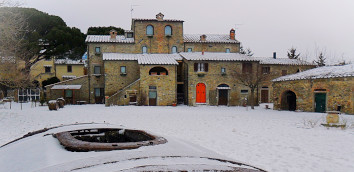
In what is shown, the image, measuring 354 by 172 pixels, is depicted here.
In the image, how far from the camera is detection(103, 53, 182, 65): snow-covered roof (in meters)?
24.8

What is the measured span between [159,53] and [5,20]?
19417 millimetres

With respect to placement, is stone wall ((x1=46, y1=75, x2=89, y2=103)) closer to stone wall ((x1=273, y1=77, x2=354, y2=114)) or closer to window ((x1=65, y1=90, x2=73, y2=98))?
window ((x1=65, y1=90, x2=73, y2=98))

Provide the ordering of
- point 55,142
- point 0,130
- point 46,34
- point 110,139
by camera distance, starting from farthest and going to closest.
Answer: point 46,34 < point 0,130 < point 110,139 < point 55,142

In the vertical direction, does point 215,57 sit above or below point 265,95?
above

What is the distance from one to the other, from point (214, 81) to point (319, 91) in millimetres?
10556

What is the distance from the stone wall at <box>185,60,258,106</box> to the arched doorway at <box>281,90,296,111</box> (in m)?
5.49

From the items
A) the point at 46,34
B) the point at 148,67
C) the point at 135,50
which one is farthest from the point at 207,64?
the point at 46,34

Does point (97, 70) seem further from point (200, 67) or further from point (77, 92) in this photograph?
point (200, 67)

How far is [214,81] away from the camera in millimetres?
25719

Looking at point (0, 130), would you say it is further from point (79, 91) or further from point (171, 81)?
point (79, 91)

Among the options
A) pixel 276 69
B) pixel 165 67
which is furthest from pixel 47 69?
pixel 276 69

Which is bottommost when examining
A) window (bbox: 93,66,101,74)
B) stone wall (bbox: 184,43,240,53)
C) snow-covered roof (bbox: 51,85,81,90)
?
snow-covered roof (bbox: 51,85,81,90)

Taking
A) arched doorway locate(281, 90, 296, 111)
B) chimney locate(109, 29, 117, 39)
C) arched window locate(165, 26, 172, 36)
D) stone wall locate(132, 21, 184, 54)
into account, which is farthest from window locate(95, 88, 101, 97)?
arched doorway locate(281, 90, 296, 111)

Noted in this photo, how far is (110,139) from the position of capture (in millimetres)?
2957
